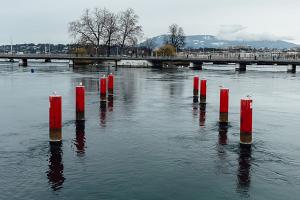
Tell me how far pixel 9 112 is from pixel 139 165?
13.5m

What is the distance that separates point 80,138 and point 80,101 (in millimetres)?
3409

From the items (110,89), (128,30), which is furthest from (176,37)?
(110,89)

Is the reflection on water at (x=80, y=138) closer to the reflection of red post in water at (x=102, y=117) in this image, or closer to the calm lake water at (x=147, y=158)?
the calm lake water at (x=147, y=158)

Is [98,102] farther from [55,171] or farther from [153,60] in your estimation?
[153,60]

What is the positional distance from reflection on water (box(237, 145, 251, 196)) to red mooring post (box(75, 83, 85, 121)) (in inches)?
313

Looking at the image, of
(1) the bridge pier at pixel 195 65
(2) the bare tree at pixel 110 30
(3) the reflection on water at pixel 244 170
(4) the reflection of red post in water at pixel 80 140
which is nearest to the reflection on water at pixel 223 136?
(3) the reflection on water at pixel 244 170

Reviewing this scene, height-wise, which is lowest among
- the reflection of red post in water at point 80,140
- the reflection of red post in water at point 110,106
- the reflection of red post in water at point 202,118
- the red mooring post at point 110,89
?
the reflection of red post in water at point 80,140

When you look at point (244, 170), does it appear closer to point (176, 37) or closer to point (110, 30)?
point (110, 30)

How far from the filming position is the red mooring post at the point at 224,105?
20.6 metres

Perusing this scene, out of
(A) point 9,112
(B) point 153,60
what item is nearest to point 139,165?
(A) point 9,112

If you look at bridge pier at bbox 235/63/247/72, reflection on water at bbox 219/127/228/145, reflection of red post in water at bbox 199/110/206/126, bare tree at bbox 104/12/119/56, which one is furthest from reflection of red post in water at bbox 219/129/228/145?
bare tree at bbox 104/12/119/56

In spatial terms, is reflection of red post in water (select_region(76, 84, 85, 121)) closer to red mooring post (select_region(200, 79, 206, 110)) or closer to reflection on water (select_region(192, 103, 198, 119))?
reflection on water (select_region(192, 103, 198, 119))

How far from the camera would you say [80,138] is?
58.8ft

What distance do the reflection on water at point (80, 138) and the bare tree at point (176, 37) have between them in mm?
146583
